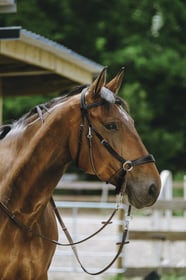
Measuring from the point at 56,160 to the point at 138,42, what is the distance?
16.1 m

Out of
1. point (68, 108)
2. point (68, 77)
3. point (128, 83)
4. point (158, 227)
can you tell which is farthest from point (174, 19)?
point (68, 108)

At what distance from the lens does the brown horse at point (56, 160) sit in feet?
13.7

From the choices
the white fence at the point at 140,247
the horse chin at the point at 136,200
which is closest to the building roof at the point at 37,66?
the white fence at the point at 140,247

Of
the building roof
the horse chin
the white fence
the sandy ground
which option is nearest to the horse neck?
the horse chin

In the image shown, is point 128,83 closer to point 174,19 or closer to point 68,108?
point 174,19

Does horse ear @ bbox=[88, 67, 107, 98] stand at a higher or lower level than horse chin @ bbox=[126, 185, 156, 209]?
higher

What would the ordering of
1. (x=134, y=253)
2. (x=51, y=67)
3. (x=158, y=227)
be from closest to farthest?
1. (x=51, y=67)
2. (x=158, y=227)
3. (x=134, y=253)

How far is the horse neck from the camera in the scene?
14.3 ft

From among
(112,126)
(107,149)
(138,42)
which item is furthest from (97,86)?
(138,42)

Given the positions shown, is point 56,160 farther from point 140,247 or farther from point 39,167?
point 140,247

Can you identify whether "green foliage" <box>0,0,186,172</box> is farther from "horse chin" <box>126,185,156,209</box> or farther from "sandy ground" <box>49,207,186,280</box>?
"horse chin" <box>126,185,156,209</box>

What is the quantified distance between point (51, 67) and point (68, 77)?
1.81 ft

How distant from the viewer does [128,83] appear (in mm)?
20469

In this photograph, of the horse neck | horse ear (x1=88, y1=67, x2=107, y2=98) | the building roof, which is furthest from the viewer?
the building roof
